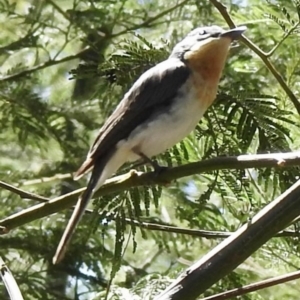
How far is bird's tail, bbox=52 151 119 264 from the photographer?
5.08 feet

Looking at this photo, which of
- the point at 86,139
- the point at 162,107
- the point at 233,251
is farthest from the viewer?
the point at 86,139

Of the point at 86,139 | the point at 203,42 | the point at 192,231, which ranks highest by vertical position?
the point at 86,139

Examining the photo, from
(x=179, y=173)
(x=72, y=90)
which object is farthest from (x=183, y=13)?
(x=179, y=173)

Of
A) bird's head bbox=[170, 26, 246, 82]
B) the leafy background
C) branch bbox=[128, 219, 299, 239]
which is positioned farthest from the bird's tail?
the leafy background

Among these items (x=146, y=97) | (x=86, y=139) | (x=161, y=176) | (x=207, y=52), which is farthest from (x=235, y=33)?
(x=86, y=139)

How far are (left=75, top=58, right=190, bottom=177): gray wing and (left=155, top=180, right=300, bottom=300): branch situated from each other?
2.37ft

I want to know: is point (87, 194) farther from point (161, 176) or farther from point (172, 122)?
point (172, 122)

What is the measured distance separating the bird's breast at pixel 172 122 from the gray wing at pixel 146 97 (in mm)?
19

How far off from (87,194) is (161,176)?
0.16 meters

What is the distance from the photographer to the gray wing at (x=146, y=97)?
1.96m

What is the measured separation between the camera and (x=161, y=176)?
63.5 inches

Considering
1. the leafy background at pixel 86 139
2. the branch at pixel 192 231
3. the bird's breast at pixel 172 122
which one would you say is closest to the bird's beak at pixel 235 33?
the bird's breast at pixel 172 122

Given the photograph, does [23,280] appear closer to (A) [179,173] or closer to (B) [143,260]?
(B) [143,260]

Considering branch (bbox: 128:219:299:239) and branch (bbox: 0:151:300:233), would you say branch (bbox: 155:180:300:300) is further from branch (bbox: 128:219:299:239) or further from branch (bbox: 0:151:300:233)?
branch (bbox: 128:219:299:239)
